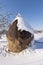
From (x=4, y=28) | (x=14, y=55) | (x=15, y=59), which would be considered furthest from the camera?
(x=4, y=28)

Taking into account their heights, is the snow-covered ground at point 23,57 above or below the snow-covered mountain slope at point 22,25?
below

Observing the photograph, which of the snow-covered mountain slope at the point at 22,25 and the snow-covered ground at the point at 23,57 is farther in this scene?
the snow-covered mountain slope at the point at 22,25

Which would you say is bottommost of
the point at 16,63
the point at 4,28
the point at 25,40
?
the point at 16,63

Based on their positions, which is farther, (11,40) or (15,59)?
(11,40)

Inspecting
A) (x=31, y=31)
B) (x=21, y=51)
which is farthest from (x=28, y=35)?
(x=21, y=51)

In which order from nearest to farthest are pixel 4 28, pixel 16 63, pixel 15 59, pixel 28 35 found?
pixel 16 63, pixel 15 59, pixel 28 35, pixel 4 28

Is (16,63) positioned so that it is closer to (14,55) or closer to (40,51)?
(14,55)

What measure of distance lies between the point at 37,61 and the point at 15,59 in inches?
Answer: 42.7

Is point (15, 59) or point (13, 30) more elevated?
point (13, 30)

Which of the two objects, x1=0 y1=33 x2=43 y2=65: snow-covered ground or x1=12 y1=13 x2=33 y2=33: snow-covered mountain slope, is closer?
x1=0 y1=33 x2=43 y2=65: snow-covered ground

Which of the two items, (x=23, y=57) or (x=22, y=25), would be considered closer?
(x=23, y=57)

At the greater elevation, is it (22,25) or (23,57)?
(22,25)

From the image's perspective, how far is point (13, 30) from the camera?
9930 millimetres

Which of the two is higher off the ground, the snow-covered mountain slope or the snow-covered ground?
the snow-covered mountain slope
